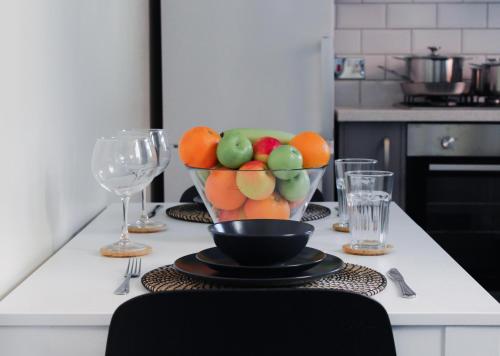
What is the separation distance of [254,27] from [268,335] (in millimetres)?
2268

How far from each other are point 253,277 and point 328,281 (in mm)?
112

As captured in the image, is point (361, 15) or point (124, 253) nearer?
point (124, 253)

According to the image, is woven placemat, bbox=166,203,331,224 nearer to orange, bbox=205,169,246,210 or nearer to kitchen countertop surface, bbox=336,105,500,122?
orange, bbox=205,169,246,210

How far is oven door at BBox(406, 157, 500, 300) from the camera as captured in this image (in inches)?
124

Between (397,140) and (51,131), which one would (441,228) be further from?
(51,131)

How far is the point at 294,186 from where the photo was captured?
4.94ft

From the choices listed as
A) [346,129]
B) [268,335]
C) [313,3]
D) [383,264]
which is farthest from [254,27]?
[268,335]

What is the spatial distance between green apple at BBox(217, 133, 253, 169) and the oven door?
5.62 feet

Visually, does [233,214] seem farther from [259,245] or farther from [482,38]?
[482,38]

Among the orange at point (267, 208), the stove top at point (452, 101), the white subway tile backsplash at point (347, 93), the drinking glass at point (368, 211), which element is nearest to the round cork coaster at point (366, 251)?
the drinking glass at point (368, 211)

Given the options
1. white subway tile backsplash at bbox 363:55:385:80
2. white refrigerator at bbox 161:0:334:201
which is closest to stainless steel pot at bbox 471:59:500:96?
white subway tile backsplash at bbox 363:55:385:80

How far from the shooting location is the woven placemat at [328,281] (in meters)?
1.14

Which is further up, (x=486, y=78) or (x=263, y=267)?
(x=486, y=78)

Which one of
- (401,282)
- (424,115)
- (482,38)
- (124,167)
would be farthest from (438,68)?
(401,282)
